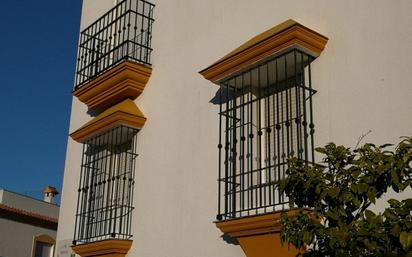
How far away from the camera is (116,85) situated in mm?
9047

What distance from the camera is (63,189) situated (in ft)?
34.5

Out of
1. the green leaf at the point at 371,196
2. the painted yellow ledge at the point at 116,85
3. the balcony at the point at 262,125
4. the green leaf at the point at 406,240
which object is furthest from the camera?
the painted yellow ledge at the point at 116,85

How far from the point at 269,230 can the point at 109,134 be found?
404 cm

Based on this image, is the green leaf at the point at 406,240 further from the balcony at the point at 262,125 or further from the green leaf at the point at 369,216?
the balcony at the point at 262,125

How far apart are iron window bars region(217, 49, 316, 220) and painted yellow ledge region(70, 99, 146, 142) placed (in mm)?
1760

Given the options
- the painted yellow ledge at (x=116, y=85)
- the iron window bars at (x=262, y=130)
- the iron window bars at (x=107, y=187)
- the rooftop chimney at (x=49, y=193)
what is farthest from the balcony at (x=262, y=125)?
the rooftop chimney at (x=49, y=193)

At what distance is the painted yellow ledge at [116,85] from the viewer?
29.0 ft

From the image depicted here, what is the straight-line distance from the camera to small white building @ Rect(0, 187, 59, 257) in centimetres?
2142

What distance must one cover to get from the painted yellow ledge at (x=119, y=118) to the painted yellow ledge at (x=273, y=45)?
2036mm

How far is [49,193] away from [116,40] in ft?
59.9

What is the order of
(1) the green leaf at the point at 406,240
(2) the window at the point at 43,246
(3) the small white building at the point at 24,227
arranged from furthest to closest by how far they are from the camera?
(2) the window at the point at 43,246, (3) the small white building at the point at 24,227, (1) the green leaf at the point at 406,240

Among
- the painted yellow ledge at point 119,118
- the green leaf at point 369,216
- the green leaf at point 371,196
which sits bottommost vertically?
the green leaf at point 369,216

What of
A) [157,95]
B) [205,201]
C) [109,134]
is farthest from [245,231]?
[109,134]

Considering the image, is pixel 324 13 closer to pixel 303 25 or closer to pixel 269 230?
pixel 303 25
